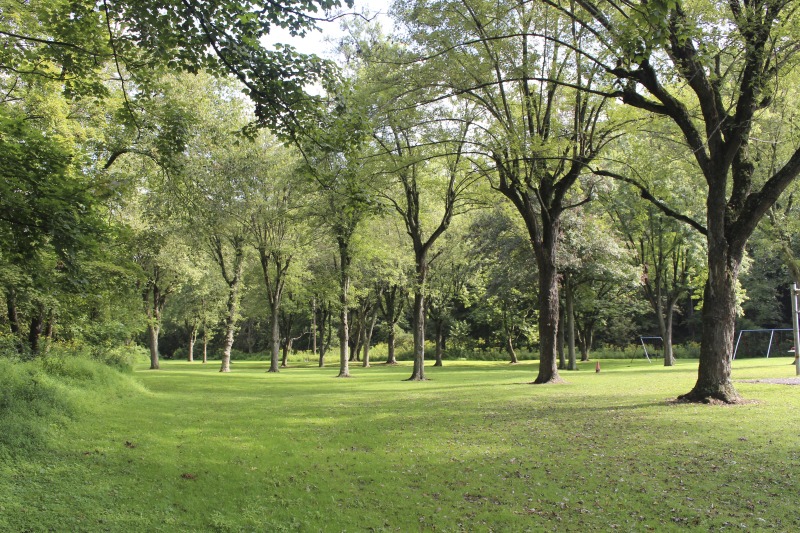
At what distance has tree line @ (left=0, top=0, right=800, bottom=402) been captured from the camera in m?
7.37

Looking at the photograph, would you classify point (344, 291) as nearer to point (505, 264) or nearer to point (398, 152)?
point (398, 152)

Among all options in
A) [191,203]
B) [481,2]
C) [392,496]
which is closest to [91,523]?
[392,496]

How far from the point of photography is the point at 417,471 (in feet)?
23.9

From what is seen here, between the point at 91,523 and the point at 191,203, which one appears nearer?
the point at 91,523

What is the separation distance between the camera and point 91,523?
518 cm

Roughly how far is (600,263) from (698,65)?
59.3 feet

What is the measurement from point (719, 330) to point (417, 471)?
838 cm

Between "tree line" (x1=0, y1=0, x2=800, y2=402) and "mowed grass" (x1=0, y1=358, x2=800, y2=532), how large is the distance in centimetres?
277

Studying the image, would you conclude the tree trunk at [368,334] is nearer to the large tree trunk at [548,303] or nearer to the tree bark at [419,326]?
the tree bark at [419,326]

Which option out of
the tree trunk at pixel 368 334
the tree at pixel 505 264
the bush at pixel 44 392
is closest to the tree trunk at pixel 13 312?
the bush at pixel 44 392

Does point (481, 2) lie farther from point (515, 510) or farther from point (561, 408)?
point (515, 510)

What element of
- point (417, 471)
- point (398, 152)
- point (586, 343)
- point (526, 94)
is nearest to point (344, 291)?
point (398, 152)

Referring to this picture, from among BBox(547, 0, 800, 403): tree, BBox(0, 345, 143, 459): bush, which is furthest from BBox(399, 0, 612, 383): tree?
BBox(0, 345, 143, 459): bush

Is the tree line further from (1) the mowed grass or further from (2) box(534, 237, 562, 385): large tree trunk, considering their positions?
(1) the mowed grass
